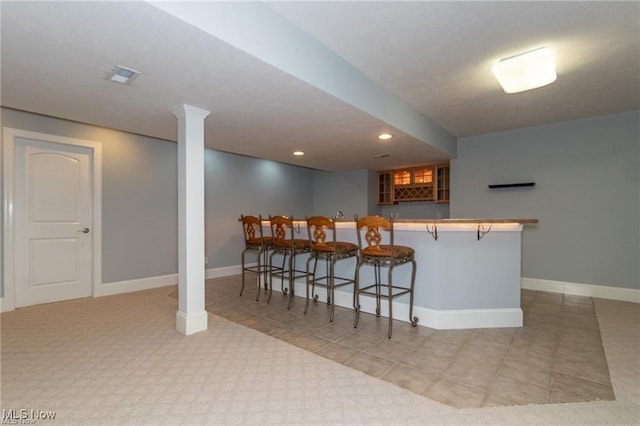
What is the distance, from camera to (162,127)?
11.4ft

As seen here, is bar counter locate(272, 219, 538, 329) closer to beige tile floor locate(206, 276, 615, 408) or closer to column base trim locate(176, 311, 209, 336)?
beige tile floor locate(206, 276, 615, 408)

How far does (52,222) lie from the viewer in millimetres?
3762

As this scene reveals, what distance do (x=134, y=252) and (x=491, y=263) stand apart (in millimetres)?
4627

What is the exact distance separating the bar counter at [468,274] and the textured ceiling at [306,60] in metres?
1.38

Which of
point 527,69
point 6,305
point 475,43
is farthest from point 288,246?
point 6,305

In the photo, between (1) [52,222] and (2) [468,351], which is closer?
(2) [468,351]

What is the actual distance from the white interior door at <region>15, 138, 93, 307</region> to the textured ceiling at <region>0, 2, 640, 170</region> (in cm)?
109

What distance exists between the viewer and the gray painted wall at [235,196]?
540 cm

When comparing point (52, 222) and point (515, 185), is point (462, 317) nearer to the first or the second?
point (515, 185)

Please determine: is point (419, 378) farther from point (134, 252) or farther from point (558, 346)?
point (134, 252)

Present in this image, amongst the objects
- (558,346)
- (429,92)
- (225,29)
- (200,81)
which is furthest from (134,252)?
(558,346)

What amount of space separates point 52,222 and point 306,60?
12.3ft

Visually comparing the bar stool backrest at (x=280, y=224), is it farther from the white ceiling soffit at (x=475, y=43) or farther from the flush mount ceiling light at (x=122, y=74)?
the flush mount ceiling light at (x=122, y=74)

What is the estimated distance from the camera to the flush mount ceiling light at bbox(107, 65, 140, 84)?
2.13 meters
